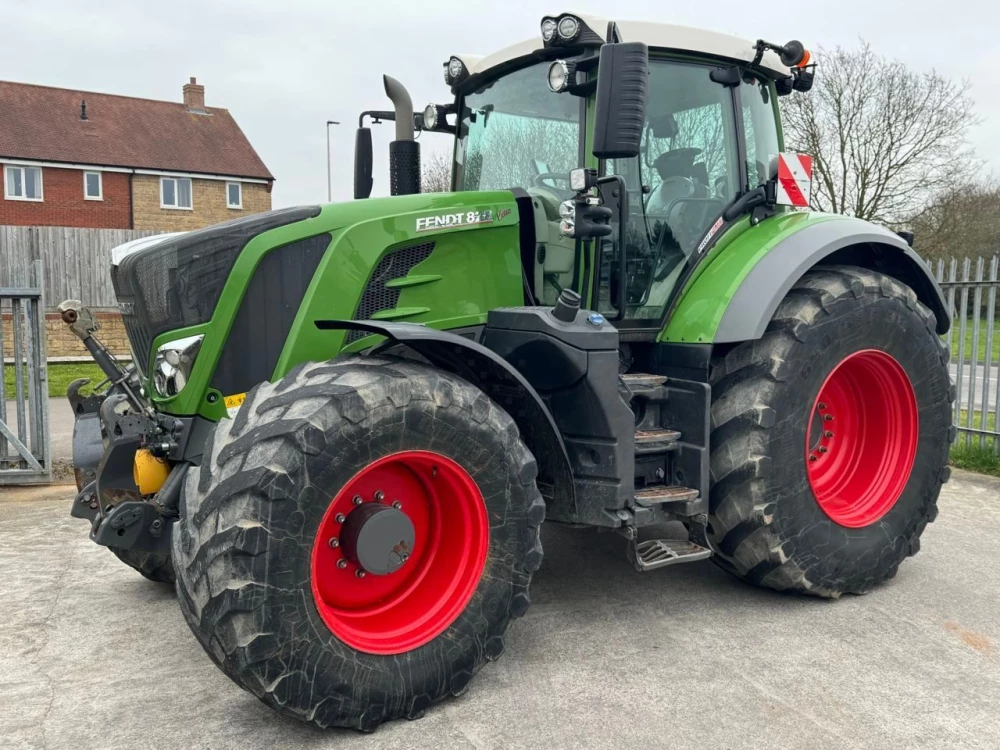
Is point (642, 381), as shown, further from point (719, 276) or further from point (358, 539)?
point (358, 539)

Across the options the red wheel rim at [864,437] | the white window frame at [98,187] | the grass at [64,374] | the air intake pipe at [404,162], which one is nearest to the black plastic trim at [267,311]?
the air intake pipe at [404,162]

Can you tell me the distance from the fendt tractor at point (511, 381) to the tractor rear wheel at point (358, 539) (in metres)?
0.01

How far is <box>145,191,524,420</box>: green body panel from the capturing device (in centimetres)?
334

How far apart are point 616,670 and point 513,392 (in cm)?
116

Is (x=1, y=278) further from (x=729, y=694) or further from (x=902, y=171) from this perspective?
(x=902, y=171)

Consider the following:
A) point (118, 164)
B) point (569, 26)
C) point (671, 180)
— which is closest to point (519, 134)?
point (569, 26)

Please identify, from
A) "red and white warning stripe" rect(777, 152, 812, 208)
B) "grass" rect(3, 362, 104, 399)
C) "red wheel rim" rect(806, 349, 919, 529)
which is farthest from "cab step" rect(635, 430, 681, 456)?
"grass" rect(3, 362, 104, 399)

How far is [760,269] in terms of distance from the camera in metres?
3.94

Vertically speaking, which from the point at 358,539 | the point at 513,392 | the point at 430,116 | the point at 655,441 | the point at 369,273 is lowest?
the point at 358,539

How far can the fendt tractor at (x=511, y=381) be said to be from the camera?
2820mm

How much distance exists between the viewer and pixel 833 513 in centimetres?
426

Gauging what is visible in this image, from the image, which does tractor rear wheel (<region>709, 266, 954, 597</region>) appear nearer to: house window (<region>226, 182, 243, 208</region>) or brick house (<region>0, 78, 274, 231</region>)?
brick house (<region>0, 78, 274, 231</region>)

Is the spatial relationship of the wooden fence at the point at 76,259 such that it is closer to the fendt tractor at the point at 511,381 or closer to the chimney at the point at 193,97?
the fendt tractor at the point at 511,381

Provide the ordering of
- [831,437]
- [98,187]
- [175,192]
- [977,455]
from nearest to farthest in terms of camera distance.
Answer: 1. [831,437]
2. [977,455]
3. [98,187]
4. [175,192]
